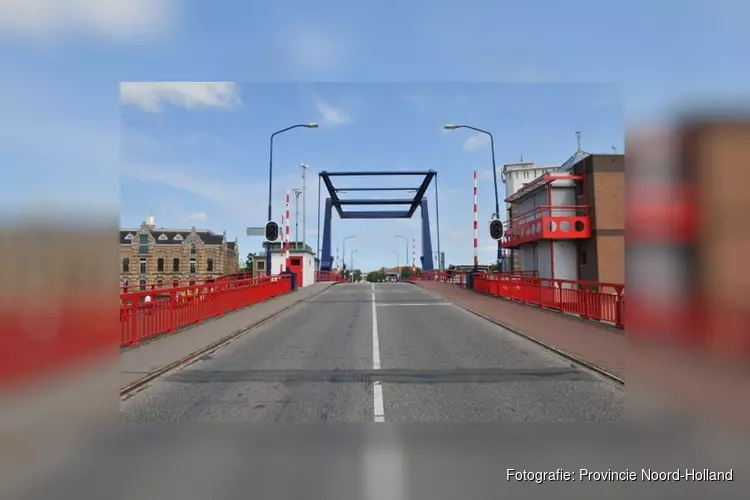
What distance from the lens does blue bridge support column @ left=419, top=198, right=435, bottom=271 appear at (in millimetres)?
44562

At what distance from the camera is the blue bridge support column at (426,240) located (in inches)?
1754

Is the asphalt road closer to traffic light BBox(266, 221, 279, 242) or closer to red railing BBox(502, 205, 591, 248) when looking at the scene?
red railing BBox(502, 205, 591, 248)

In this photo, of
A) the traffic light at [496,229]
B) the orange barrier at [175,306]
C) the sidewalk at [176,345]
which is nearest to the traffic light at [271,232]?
the orange barrier at [175,306]

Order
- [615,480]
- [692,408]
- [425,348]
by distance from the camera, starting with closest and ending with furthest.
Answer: [615,480] < [692,408] < [425,348]

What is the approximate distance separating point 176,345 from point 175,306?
6.86 feet

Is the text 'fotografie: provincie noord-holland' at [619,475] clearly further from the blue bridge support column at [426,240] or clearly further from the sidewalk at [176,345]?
the blue bridge support column at [426,240]

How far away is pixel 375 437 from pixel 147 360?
5058 mm

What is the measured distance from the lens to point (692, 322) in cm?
502

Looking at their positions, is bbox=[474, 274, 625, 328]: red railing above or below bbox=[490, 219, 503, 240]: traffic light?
below

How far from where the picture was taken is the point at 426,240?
45.3m

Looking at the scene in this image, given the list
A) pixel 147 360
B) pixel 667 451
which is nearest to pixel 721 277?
pixel 667 451

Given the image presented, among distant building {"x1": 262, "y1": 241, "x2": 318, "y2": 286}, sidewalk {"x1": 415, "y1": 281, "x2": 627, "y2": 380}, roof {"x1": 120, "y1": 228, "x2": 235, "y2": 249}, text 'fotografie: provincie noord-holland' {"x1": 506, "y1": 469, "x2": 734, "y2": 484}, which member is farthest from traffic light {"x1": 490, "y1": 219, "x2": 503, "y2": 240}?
roof {"x1": 120, "y1": 228, "x2": 235, "y2": 249}

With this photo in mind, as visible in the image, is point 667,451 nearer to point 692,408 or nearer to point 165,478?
point 692,408

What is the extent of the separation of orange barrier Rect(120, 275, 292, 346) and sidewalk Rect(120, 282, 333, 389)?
0.26 m
